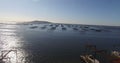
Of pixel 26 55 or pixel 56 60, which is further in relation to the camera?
pixel 26 55

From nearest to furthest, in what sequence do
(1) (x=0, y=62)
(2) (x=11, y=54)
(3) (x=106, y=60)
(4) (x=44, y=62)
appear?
(1) (x=0, y=62) → (4) (x=44, y=62) → (3) (x=106, y=60) → (2) (x=11, y=54)

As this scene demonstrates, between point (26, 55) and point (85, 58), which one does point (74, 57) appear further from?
point (26, 55)

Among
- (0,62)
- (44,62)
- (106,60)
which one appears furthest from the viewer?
(106,60)

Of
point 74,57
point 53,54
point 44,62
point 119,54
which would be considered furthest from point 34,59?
point 119,54

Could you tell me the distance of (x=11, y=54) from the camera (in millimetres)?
48500

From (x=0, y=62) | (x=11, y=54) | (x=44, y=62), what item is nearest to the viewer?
(x=0, y=62)

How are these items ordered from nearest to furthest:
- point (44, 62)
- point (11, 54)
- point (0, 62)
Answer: point (0, 62) → point (44, 62) → point (11, 54)

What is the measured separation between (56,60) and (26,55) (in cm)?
898

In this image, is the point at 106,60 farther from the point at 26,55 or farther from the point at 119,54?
the point at 26,55

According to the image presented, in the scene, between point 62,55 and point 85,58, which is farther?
point 62,55

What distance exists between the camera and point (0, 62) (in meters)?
38.8

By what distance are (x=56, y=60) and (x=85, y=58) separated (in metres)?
7.40

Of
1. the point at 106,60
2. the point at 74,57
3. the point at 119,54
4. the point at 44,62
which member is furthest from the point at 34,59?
the point at 119,54

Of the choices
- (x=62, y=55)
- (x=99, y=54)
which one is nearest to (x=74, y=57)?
(x=62, y=55)
